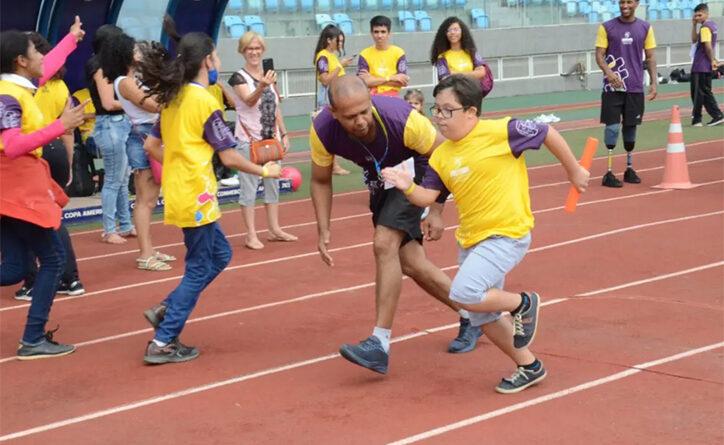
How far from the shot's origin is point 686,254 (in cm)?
858

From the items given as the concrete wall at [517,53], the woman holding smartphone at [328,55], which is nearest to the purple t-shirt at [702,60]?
the woman holding smartphone at [328,55]

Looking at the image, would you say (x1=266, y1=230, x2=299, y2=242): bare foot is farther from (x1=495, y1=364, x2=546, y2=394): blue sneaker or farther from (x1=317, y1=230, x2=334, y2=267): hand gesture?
(x1=495, y1=364, x2=546, y2=394): blue sneaker

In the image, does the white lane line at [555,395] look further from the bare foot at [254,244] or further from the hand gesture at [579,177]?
the bare foot at [254,244]

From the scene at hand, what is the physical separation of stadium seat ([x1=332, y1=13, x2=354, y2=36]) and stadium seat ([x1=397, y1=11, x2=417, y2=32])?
1.85m

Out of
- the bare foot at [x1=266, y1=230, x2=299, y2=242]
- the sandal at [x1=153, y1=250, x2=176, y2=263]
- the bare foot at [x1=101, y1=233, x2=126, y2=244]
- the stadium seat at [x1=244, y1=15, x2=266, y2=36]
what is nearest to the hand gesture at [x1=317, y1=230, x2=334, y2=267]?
the sandal at [x1=153, y1=250, x2=176, y2=263]

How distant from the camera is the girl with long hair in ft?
20.2

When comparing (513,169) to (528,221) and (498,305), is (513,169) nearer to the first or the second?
(528,221)

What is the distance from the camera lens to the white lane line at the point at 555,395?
4797 mm

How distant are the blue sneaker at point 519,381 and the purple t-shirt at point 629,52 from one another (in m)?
7.67

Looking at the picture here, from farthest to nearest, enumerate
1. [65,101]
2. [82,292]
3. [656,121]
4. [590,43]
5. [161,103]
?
1. [590,43]
2. [656,121]
3. [65,101]
4. [82,292]
5. [161,103]

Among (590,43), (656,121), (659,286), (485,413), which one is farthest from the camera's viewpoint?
(590,43)

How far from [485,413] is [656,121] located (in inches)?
650

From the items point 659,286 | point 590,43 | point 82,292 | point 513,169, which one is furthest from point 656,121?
point 513,169

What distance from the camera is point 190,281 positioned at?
623 centimetres
